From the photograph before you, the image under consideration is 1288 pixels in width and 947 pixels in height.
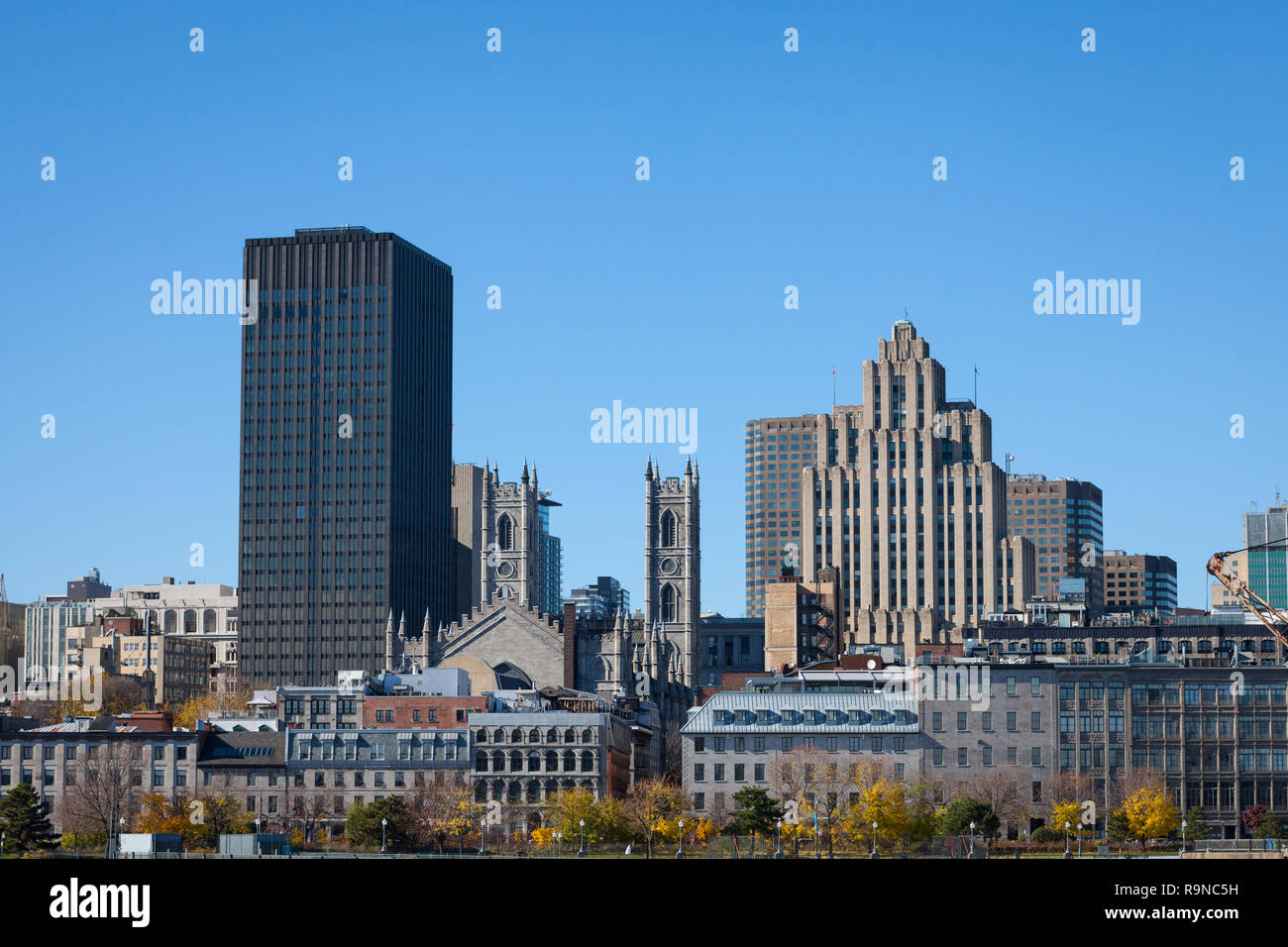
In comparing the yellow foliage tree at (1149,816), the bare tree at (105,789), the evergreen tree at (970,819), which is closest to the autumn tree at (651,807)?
the evergreen tree at (970,819)

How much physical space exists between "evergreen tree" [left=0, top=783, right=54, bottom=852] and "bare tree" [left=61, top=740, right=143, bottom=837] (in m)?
6.66

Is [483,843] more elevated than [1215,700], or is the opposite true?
[1215,700]

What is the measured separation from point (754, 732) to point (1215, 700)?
3630 centimetres

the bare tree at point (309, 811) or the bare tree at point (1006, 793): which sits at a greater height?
the bare tree at point (1006, 793)

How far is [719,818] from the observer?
16375 cm

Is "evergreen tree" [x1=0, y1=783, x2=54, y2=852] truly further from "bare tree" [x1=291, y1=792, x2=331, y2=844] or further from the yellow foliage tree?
the yellow foliage tree

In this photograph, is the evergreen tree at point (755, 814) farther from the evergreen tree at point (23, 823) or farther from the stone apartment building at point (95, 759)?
the stone apartment building at point (95, 759)

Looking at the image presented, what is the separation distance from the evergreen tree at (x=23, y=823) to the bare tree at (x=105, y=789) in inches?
262

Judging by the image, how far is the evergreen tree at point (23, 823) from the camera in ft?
507

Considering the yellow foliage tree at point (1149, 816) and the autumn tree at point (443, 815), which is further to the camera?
the autumn tree at point (443, 815)

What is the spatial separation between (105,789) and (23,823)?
14688 mm

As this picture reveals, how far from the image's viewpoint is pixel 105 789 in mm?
169625
